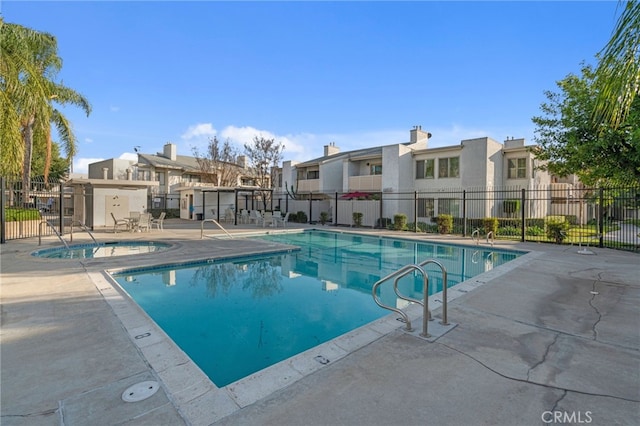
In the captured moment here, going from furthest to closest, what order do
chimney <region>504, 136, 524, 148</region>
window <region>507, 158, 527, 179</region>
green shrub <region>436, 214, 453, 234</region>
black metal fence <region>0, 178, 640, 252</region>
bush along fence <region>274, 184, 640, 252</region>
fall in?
chimney <region>504, 136, 524, 148</region>, window <region>507, 158, 527, 179</region>, green shrub <region>436, 214, 453, 234</region>, bush along fence <region>274, 184, 640, 252</region>, black metal fence <region>0, 178, 640, 252</region>

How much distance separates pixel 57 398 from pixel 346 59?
15.7 m

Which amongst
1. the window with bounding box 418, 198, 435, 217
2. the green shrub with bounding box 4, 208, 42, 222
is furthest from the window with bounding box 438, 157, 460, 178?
the green shrub with bounding box 4, 208, 42, 222

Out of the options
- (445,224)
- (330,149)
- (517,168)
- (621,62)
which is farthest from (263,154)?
(621,62)

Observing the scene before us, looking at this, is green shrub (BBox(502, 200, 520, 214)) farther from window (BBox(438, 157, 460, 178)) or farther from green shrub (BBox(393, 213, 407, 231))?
green shrub (BBox(393, 213, 407, 231))

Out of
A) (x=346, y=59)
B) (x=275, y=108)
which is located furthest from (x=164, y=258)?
(x=275, y=108)

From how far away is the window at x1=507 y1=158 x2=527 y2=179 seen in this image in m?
21.6

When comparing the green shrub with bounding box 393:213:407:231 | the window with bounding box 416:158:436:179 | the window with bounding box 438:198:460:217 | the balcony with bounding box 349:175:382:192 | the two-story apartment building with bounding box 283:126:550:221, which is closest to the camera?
the green shrub with bounding box 393:213:407:231

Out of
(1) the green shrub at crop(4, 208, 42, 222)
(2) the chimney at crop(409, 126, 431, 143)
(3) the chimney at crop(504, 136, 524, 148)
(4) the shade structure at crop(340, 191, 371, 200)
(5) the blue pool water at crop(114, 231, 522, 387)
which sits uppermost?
(2) the chimney at crop(409, 126, 431, 143)

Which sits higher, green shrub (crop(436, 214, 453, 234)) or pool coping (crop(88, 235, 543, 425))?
green shrub (crop(436, 214, 453, 234))

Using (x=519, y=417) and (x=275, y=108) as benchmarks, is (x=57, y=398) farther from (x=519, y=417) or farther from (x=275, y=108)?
(x=275, y=108)

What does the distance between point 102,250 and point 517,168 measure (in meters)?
23.7

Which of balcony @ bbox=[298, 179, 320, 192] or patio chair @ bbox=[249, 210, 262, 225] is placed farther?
balcony @ bbox=[298, 179, 320, 192]

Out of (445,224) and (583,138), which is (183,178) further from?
(583,138)

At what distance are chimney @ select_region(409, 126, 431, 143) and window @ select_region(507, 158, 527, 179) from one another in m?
7.09
